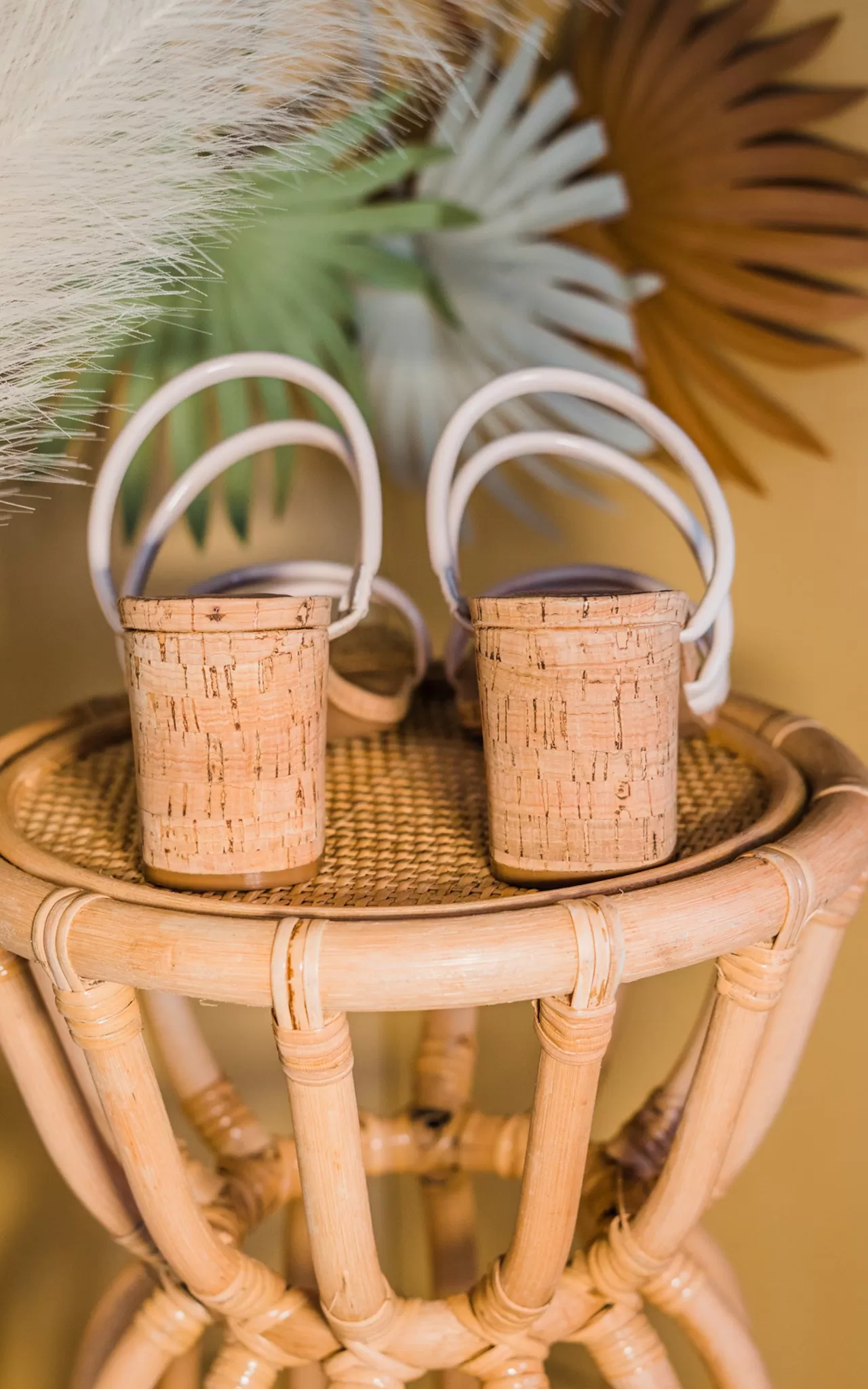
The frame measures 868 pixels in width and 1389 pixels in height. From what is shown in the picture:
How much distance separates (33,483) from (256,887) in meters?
0.49

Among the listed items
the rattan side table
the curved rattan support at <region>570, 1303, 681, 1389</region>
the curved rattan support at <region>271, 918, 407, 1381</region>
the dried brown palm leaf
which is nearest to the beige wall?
the dried brown palm leaf

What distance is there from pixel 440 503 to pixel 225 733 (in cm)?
16

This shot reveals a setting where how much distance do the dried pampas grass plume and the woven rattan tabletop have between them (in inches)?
7.0

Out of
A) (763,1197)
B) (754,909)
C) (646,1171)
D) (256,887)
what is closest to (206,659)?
(256,887)

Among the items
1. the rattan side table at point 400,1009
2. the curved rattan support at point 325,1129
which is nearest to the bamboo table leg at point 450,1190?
the rattan side table at point 400,1009

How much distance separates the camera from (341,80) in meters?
0.48

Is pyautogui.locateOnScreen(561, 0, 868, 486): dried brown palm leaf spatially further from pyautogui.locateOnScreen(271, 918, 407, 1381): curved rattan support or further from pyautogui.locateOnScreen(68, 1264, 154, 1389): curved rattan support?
pyautogui.locateOnScreen(68, 1264, 154, 1389): curved rattan support

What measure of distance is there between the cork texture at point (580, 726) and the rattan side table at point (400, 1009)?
0.9 inches

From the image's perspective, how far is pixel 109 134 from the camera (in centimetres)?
38

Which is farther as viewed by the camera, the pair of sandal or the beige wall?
the beige wall

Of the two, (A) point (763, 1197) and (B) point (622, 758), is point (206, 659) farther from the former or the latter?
(A) point (763, 1197)

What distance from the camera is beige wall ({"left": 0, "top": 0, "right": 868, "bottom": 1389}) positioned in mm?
737

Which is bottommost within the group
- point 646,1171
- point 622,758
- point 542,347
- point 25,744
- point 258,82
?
point 646,1171

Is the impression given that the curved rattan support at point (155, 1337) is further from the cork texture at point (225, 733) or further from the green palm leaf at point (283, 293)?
the green palm leaf at point (283, 293)
